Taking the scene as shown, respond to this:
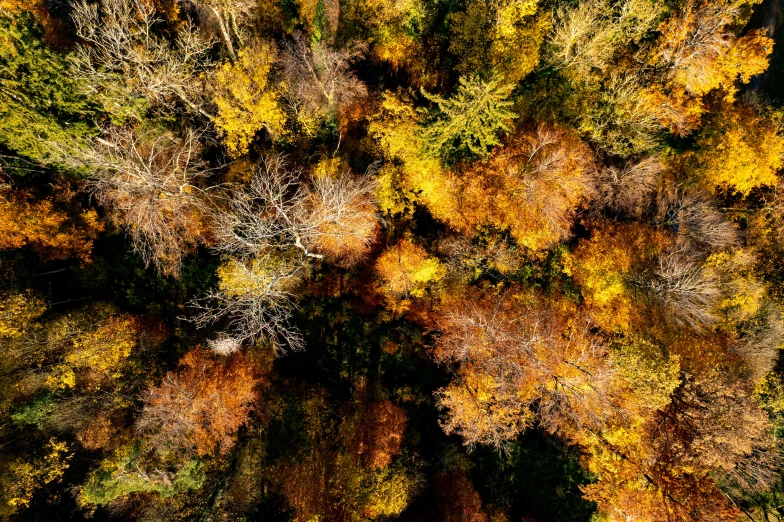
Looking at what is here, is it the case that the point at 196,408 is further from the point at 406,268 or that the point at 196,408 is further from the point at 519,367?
the point at 519,367

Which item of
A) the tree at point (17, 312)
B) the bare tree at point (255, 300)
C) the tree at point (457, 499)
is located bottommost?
the tree at point (457, 499)

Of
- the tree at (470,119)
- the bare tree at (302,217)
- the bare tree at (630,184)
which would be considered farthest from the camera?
the bare tree at (630,184)

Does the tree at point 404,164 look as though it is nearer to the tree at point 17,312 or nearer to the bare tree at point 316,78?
the bare tree at point 316,78

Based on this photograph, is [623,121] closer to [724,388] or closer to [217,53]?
[724,388]

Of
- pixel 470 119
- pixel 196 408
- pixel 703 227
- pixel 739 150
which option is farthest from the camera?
pixel 703 227

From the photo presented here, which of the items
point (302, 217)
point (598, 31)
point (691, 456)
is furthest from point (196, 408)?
point (598, 31)

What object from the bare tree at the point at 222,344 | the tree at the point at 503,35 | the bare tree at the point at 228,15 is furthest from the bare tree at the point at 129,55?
the tree at the point at 503,35

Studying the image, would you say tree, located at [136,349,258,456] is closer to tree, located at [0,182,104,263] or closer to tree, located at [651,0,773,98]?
tree, located at [0,182,104,263]
